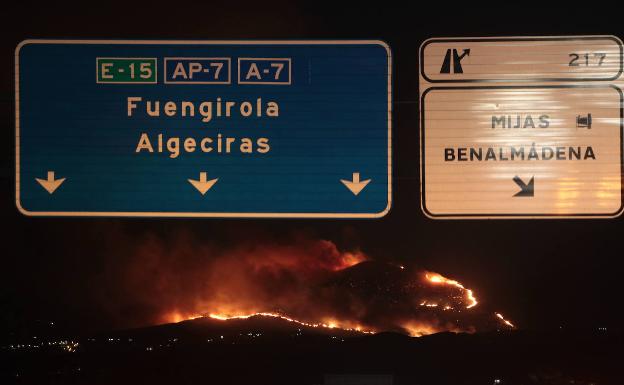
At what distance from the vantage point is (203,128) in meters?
9.45

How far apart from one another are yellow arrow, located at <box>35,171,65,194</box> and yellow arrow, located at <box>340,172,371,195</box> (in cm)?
330

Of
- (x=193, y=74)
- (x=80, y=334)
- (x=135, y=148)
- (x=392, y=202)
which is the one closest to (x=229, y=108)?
(x=193, y=74)

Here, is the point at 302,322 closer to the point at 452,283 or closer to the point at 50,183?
the point at 452,283

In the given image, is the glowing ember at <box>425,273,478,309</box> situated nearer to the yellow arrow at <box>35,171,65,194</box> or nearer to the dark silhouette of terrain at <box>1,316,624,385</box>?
the dark silhouette of terrain at <box>1,316,624,385</box>

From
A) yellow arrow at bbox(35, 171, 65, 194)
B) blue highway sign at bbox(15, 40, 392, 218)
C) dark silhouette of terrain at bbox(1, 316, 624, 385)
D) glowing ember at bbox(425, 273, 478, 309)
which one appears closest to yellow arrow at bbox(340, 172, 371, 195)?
blue highway sign at bbox(15, 40, 392, 218)

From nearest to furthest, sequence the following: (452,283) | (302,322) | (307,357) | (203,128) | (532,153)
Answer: (532,153)
(203,128)
(307,357)
(452,283)
(302,322)

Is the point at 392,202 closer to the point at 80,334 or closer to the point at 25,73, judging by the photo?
the point at 25,73

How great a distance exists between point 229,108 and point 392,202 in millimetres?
2148

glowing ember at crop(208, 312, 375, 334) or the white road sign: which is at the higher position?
the white road sign

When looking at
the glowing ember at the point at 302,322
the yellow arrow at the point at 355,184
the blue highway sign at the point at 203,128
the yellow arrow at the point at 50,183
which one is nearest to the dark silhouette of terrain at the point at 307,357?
the glowing ember at the point at 302,322

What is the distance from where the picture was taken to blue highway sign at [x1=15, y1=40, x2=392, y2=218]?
938 cm

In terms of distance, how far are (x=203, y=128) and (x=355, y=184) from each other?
186cm

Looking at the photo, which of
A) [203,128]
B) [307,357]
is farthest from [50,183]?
[307,357]

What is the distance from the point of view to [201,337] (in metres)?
15.0
